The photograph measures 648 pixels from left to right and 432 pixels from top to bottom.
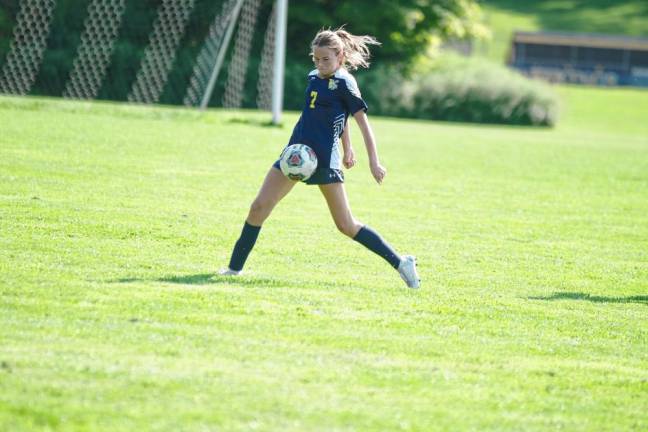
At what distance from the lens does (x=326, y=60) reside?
7.46 m

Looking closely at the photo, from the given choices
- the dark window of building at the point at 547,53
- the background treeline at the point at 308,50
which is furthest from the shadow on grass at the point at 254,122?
the dark window of building at the point at 547,53

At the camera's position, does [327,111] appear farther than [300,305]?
Yes

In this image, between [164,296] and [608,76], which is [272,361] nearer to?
[164,296]

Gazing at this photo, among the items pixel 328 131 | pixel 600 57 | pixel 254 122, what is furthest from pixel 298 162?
pixel 600 57

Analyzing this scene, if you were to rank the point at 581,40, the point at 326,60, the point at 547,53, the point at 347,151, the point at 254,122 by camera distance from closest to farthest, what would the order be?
the point at 326,60 → the point at 347,151 → the point at 254,122 → the point at 581,40 → the point at 547,53

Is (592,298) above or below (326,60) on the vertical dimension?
below

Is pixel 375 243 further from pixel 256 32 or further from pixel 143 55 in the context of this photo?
pixel 256 32

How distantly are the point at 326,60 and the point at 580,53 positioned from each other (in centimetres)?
9494

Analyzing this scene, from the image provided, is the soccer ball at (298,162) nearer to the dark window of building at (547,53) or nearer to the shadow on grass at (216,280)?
the shadow on grass at (216,280)

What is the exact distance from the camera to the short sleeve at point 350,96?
7484 millimetres

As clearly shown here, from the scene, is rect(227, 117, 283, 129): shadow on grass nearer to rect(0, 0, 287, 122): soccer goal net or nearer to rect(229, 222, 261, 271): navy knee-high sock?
rect(0, 0, 287, 122): soccer goal net

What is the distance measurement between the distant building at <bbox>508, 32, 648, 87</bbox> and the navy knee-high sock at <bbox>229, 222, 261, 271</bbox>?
9121cm

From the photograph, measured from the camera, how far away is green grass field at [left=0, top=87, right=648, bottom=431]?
4.84 m

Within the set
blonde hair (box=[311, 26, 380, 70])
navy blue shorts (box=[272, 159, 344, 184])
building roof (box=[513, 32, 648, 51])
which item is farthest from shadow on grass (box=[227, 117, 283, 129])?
building roof (box=[513, 32, 648, 51])
